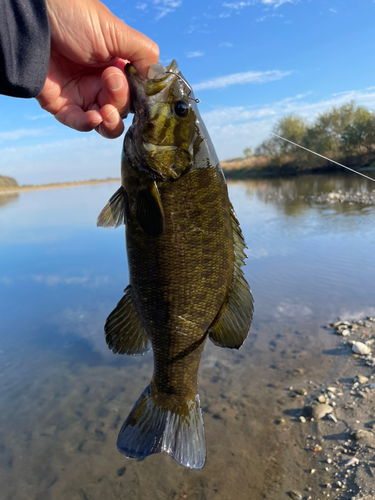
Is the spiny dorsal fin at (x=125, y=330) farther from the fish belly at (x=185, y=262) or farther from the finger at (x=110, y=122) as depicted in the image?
the finger at (x=110, y=122)

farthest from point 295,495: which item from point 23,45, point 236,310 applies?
point 23,45

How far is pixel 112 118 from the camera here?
2.30m

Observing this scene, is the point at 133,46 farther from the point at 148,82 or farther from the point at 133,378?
the point at 133,378

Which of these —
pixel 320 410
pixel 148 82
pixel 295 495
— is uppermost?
pixel 148 82

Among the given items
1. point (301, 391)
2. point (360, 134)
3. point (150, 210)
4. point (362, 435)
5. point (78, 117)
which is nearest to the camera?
point (150, 210)

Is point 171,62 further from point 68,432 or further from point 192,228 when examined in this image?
point 68,432

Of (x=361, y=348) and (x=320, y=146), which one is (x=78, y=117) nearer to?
(x=361, y=348)

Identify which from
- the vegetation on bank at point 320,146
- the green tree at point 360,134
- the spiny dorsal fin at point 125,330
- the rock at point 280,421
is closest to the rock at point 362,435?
the rock at point 280,421

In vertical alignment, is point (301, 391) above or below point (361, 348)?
below

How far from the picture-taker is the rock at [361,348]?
19.4 ft

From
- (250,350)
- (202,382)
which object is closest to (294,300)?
(250,350)

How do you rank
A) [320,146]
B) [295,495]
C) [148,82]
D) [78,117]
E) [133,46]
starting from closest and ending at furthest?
[148,82]
[133,46]
[78,117]
[295,495]
[320,146]

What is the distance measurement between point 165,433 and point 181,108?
1.78 metres

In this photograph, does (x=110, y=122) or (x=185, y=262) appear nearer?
(x=185, y=262)
